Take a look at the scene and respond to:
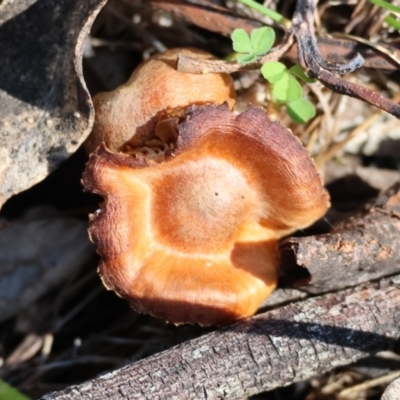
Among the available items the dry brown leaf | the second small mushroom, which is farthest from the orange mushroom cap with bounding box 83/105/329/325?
the dry brown leaf

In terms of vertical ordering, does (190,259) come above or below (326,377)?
above

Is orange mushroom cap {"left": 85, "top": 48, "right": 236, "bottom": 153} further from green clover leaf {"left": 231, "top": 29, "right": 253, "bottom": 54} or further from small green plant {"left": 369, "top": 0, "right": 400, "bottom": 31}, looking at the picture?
small green plant {"left": 369, "top": 0, "right": 400, "bottom": 31}

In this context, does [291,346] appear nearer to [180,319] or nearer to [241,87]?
[180,319]

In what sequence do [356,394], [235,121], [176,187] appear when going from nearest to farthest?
[235,121], [176,187], [356,394]

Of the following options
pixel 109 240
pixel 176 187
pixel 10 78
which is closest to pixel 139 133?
pixel 176 187

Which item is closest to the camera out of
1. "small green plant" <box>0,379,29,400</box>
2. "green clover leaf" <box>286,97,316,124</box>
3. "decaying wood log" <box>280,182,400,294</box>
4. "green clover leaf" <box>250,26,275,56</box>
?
"small green plant" <box>0,379,29,400</box>

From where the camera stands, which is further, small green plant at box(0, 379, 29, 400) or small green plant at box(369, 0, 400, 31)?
small green plant at box(369, 0, 400, 31)
